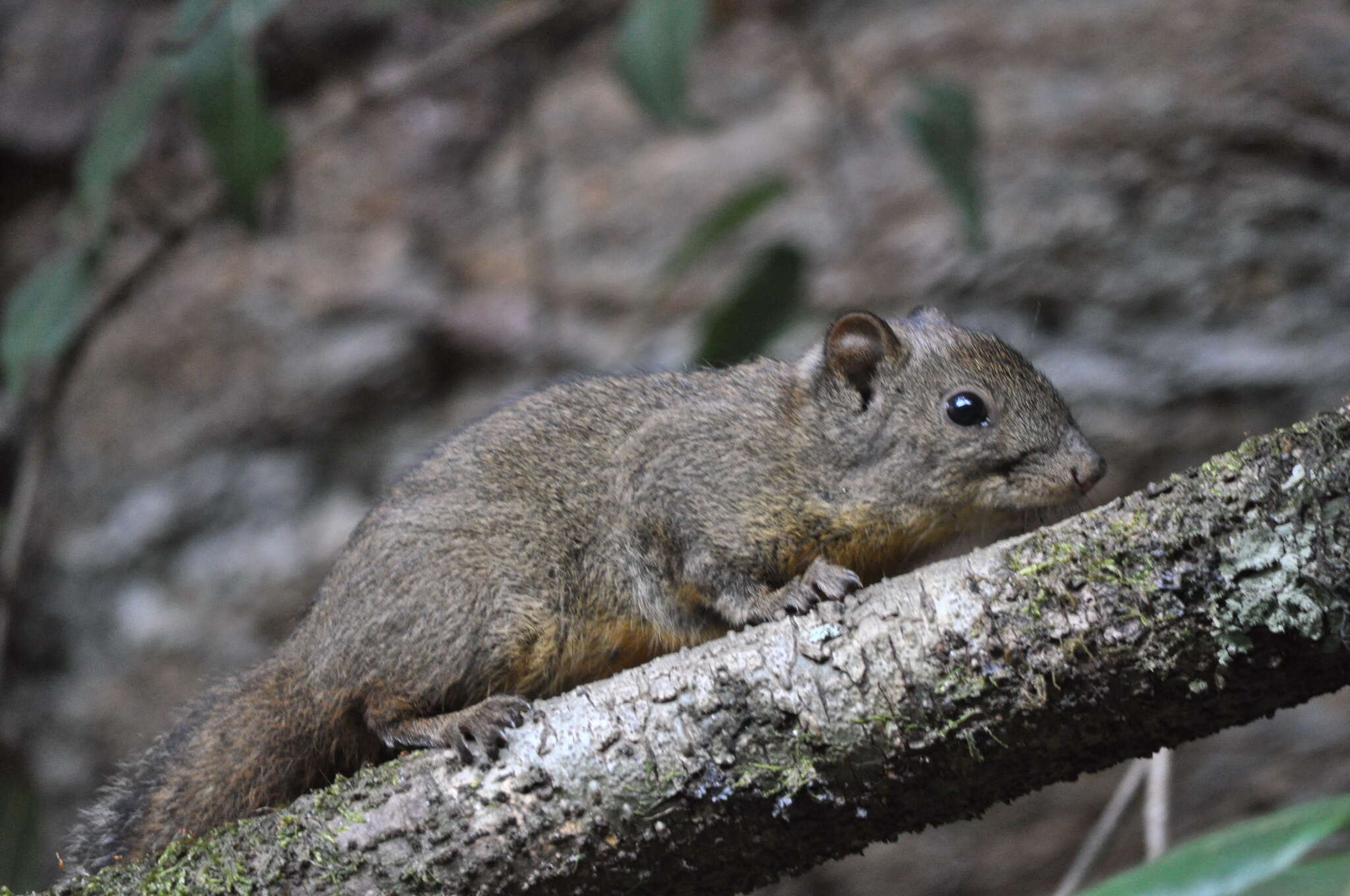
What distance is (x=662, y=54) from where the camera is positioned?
481 cm

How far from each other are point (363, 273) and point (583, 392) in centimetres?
398

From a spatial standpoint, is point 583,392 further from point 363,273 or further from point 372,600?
point 363,273

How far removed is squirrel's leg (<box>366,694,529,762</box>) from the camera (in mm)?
2898

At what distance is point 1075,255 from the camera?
6.96 meters

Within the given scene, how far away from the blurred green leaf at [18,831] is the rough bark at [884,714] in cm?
290

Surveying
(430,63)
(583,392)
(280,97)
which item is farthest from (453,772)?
(280,97)

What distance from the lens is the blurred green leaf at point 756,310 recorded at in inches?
210

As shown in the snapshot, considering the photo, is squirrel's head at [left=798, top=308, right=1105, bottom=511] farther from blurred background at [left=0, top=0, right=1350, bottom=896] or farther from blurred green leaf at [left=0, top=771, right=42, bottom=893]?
blurred green leaf at [left=0, top=771, right=42, bottom=893]

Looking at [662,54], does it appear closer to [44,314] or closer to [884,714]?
[44,314]

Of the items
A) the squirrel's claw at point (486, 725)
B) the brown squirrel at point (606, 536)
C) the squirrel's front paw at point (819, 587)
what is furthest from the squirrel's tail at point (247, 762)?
the squirrel's front paw at point (819, 587)

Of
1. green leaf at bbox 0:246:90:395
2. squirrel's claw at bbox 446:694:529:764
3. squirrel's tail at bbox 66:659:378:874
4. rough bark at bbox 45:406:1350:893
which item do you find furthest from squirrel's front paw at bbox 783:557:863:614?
green leaf at bbox 0:246:90:395

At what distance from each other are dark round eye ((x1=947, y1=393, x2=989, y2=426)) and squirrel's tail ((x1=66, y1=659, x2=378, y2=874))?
195 centimetres

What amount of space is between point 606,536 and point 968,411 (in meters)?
1.17

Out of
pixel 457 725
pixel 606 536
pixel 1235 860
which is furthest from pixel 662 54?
pixel 1235 860
